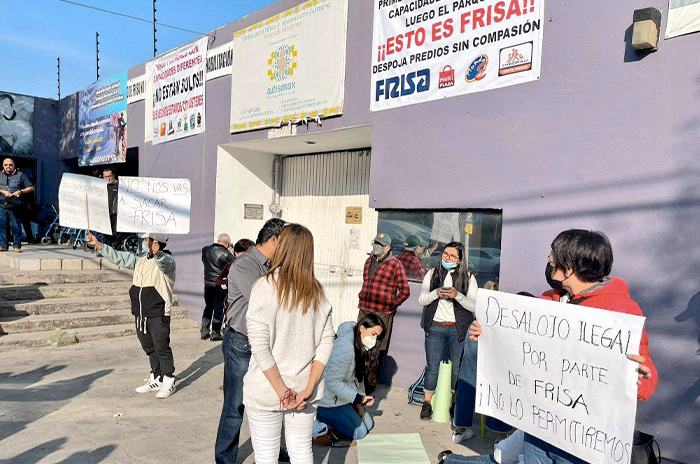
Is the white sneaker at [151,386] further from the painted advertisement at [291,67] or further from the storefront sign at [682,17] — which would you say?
the storefront sign at [682,17]

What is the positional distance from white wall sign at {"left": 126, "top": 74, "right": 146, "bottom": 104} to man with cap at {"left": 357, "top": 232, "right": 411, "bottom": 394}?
7614 mm

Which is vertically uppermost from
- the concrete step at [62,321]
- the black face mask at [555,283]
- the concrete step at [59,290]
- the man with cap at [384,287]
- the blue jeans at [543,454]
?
the black face mask at [555,283]

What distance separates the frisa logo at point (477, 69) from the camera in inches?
201

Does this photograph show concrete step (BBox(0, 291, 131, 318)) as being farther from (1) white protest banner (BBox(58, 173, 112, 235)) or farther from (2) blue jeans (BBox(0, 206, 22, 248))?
(1) white protest banner (BBox(58, 173, 112, 235))

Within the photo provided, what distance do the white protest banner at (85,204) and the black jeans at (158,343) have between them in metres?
1.23

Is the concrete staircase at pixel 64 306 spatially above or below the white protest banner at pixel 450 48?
below

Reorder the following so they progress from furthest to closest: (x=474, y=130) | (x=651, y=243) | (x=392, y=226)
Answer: (x=392, y=226), (x=474, y=130), (x=651, y=243)

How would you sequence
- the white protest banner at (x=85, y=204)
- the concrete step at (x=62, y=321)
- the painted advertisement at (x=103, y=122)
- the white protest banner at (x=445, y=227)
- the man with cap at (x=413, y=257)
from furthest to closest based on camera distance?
the painted advertisement at (x=103, y=122) < the concrete step at (x=62, y=321) < the man with cap at (x=413, y=257) < the white protest banner at (x=85, y=204) < the white protest banner at (x=445, y=227)

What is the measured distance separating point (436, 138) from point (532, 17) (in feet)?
4.98

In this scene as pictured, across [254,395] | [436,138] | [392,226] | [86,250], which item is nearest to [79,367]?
[392,226]

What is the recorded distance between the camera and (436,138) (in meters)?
5.59

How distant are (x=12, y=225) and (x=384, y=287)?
806 centimetres

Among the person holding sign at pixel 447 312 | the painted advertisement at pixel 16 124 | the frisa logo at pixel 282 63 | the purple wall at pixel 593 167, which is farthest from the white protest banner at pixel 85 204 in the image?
the painted advertisement at pixel 16 124

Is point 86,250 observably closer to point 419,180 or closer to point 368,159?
point 368,159
